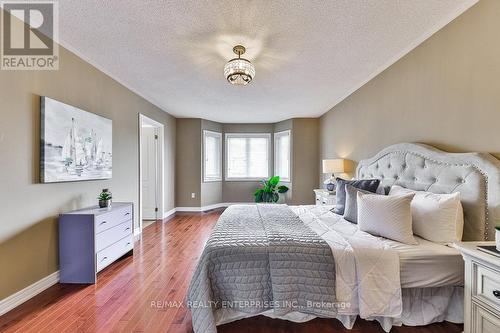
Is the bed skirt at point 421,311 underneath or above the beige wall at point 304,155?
underneath

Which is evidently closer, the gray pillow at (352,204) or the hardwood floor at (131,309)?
the hardwood floor at (131,309)

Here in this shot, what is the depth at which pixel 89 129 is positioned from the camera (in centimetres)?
263

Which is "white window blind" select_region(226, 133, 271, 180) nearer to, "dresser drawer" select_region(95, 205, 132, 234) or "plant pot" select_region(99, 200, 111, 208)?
"dresser drawer" select_region(95, 205, 132, 234)

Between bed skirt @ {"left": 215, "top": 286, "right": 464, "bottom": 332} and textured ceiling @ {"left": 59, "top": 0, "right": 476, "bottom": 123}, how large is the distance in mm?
2139

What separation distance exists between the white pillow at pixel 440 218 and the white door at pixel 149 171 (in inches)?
181

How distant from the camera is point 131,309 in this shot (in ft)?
6.25

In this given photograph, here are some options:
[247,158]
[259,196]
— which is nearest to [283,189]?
[259,196]

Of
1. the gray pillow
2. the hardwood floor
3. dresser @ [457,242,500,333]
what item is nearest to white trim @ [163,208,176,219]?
the hardwood floor

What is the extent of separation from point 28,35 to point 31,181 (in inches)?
50.9

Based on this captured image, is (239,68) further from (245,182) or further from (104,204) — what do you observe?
(245,182)

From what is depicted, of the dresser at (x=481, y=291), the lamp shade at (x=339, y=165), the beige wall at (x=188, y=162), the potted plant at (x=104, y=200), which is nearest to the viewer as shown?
the dresser at (x=481, y=291)

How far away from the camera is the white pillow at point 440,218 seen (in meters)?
1.69

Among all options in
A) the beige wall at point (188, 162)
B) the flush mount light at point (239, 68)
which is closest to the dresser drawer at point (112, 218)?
the flush mount light at point (239, 68)

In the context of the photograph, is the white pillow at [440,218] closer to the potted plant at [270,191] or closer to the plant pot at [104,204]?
the plant pot at [104,204]
